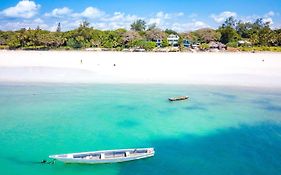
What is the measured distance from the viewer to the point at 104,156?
17.6 meters

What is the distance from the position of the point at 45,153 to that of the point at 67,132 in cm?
396

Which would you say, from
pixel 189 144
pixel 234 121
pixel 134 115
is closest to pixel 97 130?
pixel 134 115

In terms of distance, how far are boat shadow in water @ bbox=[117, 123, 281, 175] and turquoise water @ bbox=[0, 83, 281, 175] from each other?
53mm

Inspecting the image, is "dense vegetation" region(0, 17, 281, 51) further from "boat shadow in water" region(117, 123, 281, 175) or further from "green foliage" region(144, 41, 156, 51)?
"boat shadow in water" region(117, 123, 281, 175)

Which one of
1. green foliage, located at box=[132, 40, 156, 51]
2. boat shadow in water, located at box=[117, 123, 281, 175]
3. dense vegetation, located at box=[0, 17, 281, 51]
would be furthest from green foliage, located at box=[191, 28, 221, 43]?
boat shadow in water, located at box=[117, 123, 281, 175]

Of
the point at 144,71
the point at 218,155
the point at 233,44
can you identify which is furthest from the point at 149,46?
the point at 218,155

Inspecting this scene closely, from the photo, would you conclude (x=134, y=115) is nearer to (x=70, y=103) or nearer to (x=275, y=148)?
(x=70, y=103)

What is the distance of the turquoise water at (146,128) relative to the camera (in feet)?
57.9

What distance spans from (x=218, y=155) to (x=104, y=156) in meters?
6.81

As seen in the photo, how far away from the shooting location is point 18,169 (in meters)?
17.1

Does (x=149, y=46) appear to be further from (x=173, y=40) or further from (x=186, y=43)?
(x=186, y=43)

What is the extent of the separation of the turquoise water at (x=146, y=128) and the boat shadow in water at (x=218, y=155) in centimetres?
5

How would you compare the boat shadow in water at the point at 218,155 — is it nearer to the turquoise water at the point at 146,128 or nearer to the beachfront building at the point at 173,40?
the turquoise water at the point at 146,128

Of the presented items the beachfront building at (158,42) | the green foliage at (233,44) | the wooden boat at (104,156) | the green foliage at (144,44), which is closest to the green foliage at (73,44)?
the green foliage at (144,44)
